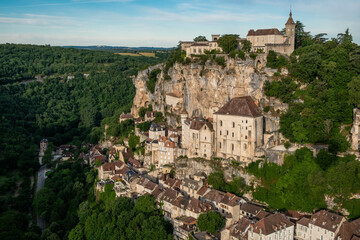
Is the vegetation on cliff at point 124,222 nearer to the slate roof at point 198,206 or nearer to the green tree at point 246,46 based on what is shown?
the slate roof at point 198,206

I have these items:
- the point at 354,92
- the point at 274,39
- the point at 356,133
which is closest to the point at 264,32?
the point at 274,39

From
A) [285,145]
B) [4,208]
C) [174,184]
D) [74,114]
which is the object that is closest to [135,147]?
[174,184]

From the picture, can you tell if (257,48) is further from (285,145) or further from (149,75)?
(149,75)

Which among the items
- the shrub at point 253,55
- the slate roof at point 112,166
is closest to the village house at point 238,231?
the slate roof at point 112,166

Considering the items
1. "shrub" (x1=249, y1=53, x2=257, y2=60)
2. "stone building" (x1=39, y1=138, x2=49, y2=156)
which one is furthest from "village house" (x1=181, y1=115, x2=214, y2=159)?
"stone building" (x1=39, y1=138, x2=49, y2=156)

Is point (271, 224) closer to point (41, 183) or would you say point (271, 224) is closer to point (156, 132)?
point (156, 132)

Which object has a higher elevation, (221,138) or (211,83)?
(211,83)
